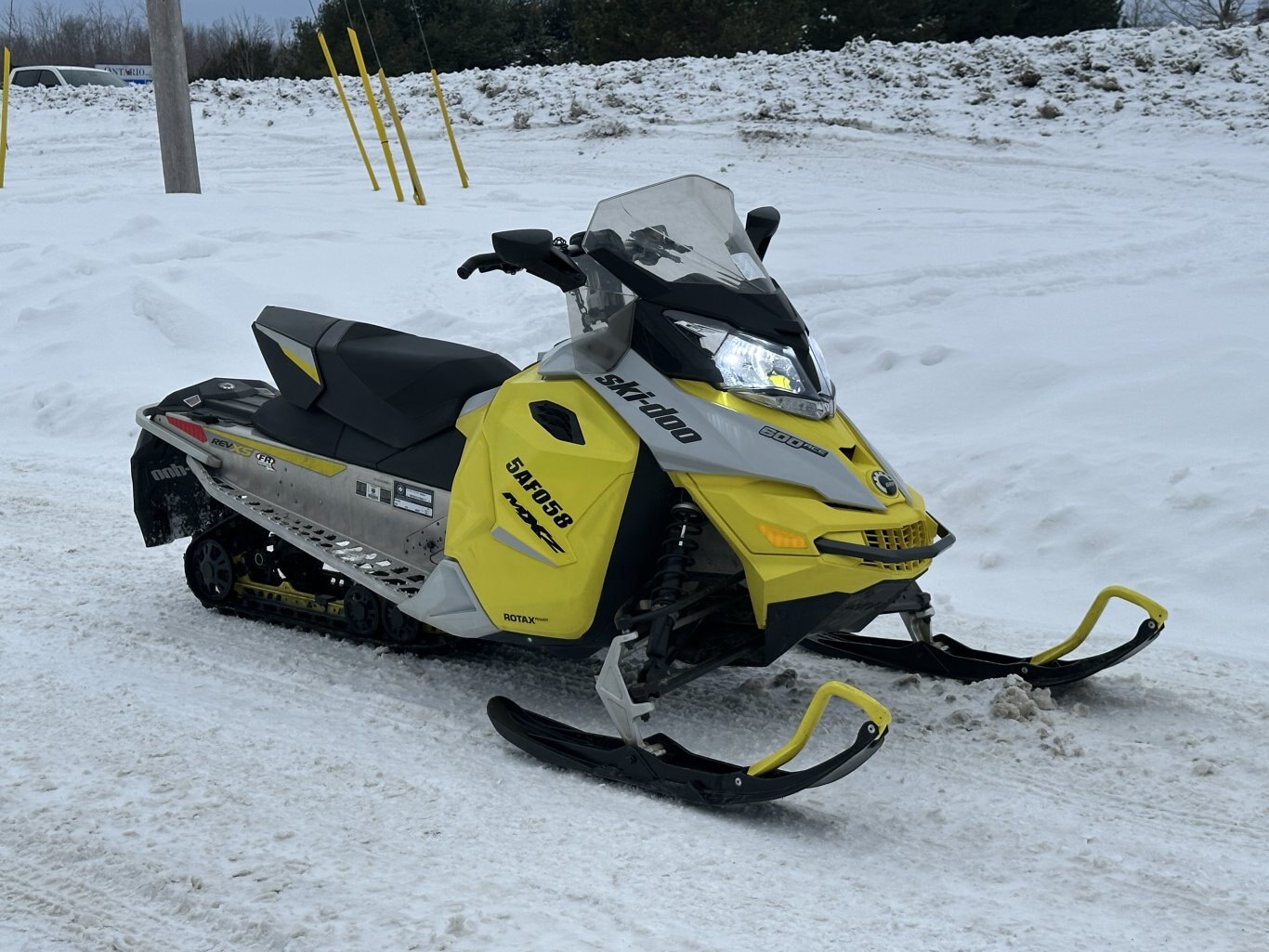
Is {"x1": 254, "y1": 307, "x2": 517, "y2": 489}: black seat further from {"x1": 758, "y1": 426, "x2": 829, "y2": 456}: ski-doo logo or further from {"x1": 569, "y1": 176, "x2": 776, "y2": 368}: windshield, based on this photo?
{"x1": 758, "y1": 426, "x2": 829, "y2": 456}: ski-doo logo

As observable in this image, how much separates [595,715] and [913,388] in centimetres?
360

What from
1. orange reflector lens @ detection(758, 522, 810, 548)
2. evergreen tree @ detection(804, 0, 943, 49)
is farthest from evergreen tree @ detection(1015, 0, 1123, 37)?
orange reflector lens @ detection(758, 522, 810, 548)

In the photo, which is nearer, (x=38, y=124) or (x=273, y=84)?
(x=38, y=124)

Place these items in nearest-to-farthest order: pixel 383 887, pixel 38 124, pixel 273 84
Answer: pixel 383 887 < pixel 38 124 < pixel 273 84

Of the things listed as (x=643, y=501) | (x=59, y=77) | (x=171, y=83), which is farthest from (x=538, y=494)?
(x=59, y=77)

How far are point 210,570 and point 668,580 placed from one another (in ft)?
6.50

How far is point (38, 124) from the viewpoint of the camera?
17.3 m

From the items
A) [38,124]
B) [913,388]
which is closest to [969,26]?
[38,124]

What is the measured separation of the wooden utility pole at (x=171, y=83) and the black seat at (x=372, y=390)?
7.52m

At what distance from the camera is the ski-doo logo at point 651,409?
312 centimetres

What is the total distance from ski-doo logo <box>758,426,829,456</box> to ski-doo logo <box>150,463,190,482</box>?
238cm

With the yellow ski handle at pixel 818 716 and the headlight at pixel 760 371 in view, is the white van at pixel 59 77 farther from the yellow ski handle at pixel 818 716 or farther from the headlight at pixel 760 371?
the yellow ski handle at pixel 818 716

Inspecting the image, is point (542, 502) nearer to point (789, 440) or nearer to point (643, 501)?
point (643, 501)

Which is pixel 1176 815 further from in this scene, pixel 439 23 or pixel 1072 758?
pixel 439 23
